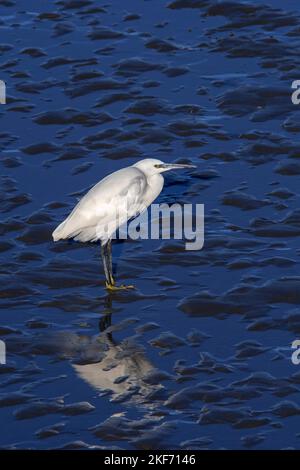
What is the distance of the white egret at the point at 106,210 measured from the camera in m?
11.8

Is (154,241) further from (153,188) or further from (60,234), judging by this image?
(60,234)

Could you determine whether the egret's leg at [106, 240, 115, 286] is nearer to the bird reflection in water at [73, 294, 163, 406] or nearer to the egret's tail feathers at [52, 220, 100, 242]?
the egret's tail feathers at [52, 220, 100, 242]

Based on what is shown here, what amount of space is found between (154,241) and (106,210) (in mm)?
735

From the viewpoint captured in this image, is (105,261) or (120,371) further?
(105,261)

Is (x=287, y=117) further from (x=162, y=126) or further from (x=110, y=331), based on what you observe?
(x=110, y=331)

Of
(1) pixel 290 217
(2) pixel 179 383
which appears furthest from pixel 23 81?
(2) pixel 179 383

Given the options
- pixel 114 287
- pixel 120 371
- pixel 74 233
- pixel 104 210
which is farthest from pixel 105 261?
pixel 120 371

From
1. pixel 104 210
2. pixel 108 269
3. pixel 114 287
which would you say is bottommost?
pixel 114 287

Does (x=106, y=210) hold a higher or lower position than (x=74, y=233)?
higher

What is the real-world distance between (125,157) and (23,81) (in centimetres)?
250

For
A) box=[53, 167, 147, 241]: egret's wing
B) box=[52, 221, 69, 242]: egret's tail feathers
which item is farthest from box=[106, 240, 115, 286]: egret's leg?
box=[52, 221, 69, 242]: egret's tail feathers

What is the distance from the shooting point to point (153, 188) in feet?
40.2

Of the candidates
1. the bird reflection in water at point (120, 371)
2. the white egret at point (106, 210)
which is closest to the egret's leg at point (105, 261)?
the white egret at point (106, 210)

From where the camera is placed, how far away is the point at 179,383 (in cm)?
1009
